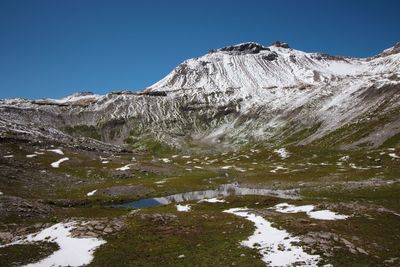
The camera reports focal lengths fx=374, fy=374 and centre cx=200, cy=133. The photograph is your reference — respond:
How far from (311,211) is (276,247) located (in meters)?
19.9

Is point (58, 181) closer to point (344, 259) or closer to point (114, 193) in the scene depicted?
point (114, 193)

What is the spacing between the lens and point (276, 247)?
1442 inches

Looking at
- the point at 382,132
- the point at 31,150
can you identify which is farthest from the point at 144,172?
the point at 382,132

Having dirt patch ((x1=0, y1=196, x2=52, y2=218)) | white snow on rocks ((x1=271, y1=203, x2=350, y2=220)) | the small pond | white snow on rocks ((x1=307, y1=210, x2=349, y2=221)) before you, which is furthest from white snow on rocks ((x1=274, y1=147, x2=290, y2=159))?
dirt patch ((x1=0, y1=196, x2=52, y2=218))

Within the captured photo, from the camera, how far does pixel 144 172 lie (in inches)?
5044

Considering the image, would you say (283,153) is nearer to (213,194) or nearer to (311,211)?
(213,194)

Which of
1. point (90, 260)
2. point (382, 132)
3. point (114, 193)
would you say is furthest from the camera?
point (382, 132)

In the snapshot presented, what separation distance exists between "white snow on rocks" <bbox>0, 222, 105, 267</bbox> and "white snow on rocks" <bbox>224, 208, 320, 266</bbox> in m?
15.8

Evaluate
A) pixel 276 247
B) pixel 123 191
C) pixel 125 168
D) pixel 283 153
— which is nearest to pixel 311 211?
pixel 276 247

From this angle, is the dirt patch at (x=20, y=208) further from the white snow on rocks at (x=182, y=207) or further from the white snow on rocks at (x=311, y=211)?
the white snow on rocks at (x=311, y=211)

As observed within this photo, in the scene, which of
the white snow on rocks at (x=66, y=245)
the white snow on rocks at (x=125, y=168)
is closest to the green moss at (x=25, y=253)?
the white snow on rocks at (x=66, y=245)

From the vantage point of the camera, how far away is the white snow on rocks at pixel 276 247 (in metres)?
32.8

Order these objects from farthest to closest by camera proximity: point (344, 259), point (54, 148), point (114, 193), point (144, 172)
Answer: point (54, 148), point (144, 172), point (114, 193), point (344, 259)

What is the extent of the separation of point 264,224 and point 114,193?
2019 inches
